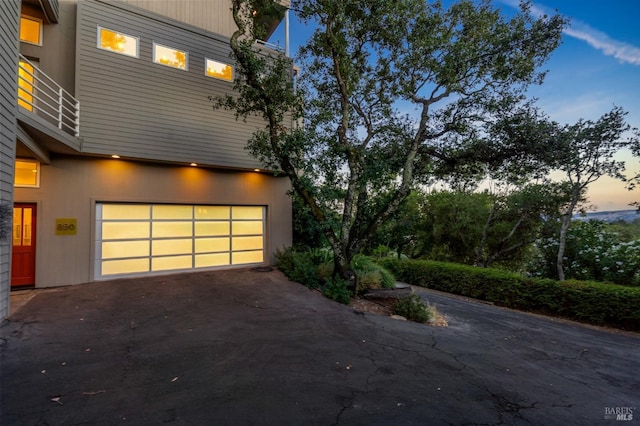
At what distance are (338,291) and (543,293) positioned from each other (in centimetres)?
605

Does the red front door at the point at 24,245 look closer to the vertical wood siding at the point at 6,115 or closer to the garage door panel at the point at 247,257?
the vertical wood siding at the point at 6,115

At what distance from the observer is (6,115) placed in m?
5.03

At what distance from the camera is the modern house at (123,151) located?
7270mm

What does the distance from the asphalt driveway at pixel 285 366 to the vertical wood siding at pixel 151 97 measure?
4.06 meters

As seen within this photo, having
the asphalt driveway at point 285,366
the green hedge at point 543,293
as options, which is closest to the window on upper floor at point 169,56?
the asphalt driveway at point 285,366

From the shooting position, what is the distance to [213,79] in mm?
9523

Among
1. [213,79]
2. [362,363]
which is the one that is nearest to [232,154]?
[213,79]

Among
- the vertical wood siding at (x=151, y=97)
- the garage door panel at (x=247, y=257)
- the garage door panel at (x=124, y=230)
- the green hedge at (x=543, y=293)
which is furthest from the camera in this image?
the garage door panel at (x=247, y=257)

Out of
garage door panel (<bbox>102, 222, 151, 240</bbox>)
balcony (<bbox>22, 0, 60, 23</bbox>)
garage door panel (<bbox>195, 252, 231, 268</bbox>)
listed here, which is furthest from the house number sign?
balcony (<bbox>22, 0, 60, 23</bbox>)

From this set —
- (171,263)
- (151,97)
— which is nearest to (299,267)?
(171,263)

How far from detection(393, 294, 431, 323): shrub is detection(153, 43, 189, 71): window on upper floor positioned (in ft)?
29.5

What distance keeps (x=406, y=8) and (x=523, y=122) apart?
461 cm

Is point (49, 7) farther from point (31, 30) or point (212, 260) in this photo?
point (212, 260)

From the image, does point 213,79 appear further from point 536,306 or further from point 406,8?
point 536,306
